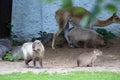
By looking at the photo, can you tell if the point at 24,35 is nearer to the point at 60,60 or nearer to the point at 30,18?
the point at 30,18

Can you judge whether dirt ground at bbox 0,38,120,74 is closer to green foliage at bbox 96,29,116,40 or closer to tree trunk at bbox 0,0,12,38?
green foliage at bbox 96,29,116,40

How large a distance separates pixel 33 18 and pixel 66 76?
20.4 feet

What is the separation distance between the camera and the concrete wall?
40.5 feet

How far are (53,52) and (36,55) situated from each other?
8.95ft

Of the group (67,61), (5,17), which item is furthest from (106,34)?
(5,17)

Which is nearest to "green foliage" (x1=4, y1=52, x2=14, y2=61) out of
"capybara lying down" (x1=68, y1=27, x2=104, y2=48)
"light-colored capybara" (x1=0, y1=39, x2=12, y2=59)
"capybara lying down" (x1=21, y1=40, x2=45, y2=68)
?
"light-colored capybara" (x1=0, y1=39, x2=12, y2=59)

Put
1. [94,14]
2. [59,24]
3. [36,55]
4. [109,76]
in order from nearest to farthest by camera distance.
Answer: [94,14] < [109,76] < [36,55] < [59,24]

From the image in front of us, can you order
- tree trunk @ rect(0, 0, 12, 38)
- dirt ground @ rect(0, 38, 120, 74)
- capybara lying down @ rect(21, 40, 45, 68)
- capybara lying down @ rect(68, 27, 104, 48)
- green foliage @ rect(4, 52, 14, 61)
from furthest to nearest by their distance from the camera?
tree trunk @ rect(0, 0, 12, 38), capybara lying down @ rect(68, 27, 104, 48), green foliage @ rect(4, 52, 14, 61), dirt ground @ rect(0, 38, 120, 74), capybara lying down @ rect(21, 40, 45, 68)

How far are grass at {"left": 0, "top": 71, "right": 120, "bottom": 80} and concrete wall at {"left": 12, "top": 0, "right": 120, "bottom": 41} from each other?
551cm

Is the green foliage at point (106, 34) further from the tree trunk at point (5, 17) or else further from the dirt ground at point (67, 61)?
the tree trunk at point (5, 17)

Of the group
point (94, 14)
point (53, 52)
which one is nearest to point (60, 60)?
point (53, 52)

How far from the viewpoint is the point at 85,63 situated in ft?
26.6

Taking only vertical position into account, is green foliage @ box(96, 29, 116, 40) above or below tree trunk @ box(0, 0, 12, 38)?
below

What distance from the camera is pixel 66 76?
21.7ft
